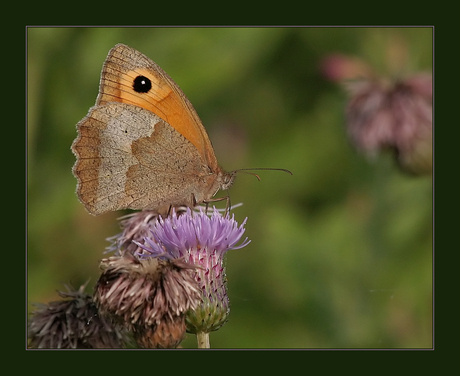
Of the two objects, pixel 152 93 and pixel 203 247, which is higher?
pixel 152 93

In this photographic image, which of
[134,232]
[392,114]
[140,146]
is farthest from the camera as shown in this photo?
[392,114]

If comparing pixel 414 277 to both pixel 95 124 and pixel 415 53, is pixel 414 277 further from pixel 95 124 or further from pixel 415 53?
pixel 95 124

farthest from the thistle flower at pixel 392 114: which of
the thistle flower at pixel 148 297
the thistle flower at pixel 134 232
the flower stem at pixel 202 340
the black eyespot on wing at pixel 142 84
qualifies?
the thistle flower at pixel 148 297

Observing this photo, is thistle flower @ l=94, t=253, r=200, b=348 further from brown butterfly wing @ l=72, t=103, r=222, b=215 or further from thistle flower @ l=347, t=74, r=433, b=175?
thistle flower @ l=347, t=74, r=433, b=175

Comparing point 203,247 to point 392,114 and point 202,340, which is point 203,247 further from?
point 392,114

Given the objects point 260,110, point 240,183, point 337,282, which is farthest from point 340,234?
point 260,110

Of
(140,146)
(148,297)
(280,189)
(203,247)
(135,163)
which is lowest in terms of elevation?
(148,297)

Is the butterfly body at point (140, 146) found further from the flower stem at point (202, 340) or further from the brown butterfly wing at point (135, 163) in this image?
the flower stem at point (202, 340)

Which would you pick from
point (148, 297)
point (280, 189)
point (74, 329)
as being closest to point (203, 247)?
point (148, 297)
